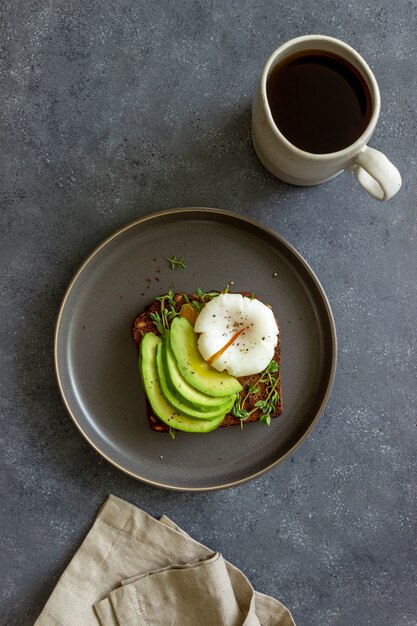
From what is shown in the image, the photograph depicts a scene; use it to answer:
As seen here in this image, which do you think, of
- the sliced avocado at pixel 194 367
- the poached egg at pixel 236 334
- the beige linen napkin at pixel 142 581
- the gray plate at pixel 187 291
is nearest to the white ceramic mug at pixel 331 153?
the gray plate at pixel 187 291

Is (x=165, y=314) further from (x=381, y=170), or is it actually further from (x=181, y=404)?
(x=381, y=170)

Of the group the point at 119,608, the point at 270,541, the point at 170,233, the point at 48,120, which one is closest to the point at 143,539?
the point at 119,608

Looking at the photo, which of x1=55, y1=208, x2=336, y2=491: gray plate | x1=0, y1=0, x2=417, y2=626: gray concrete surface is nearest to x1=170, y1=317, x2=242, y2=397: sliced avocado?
x1=55, y1=208, x2=336, y2=491: gray plate

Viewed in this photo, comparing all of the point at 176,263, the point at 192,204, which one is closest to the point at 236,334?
the point at 176,263

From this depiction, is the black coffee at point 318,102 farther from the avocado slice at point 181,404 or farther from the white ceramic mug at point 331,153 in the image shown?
the avocado slice at point 181,404

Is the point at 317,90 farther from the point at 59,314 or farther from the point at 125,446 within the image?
the point at 125,446

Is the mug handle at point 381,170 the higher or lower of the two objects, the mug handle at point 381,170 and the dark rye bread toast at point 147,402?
the higher
